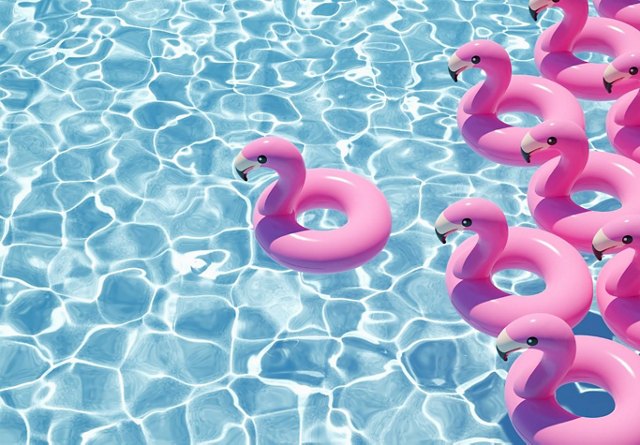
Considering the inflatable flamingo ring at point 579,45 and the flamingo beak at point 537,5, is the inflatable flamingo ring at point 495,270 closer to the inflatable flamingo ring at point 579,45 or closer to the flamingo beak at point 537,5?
the inflatable flamingo ring at point 579,45

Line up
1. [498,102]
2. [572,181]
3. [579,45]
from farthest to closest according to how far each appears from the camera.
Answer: [579,45] < [498,102] < [572,181]

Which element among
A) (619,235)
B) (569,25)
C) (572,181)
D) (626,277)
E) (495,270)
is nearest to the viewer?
(619,235)

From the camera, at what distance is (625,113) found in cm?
460

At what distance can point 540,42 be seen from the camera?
5246 mm

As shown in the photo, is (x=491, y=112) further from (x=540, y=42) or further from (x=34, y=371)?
(x=34, y=371)

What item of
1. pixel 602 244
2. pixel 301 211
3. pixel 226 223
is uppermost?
pixel 602 244

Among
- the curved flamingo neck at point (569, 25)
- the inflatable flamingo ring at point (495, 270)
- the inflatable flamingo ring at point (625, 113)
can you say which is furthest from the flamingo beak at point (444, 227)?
the curved flamingo neck at point (569, 25)

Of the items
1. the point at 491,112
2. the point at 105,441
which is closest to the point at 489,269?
the point at 491,112

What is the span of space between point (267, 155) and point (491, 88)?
4.42ft

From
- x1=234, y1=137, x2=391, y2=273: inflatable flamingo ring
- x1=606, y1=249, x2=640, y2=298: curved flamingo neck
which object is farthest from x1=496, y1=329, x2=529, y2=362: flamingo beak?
x1=234, y1=137, x2=391, y2=273: inflatable flamingo ring

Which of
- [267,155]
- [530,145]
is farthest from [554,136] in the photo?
[267,155]

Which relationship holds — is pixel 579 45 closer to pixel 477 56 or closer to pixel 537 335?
pixel 477 56

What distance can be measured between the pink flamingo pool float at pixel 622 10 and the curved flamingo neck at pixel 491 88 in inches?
48.3

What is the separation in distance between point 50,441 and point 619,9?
13.0 feet
